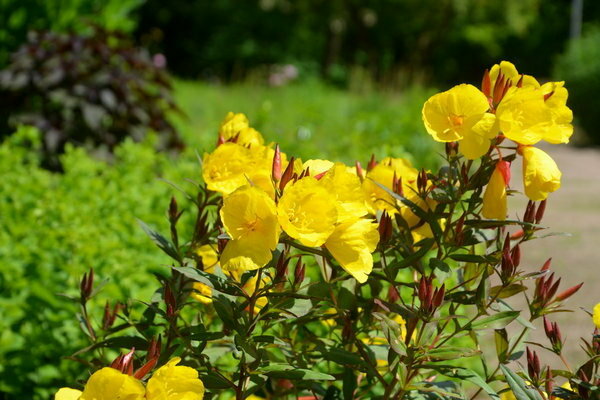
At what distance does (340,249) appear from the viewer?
117 centimetres

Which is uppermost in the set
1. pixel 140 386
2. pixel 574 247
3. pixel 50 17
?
pixel 140 386

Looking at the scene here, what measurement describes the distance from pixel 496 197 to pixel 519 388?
311 mm

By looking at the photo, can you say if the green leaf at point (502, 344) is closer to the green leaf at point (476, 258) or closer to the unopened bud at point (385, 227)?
the green leaf at point (476, 258)

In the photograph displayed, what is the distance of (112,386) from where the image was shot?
994 mm

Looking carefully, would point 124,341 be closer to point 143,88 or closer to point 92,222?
point 92,222

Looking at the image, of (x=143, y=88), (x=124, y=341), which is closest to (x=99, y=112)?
(x=143, y=88)

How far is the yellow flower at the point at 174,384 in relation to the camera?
1.01 m

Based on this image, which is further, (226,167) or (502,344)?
(502,344)

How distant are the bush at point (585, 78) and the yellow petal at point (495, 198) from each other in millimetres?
10866

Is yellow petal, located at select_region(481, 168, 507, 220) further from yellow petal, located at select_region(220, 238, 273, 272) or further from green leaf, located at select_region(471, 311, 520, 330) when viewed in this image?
yellow petal, located at select_region(220, 238, 273, 272)

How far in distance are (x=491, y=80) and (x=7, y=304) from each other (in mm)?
1497

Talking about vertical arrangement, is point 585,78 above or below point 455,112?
below

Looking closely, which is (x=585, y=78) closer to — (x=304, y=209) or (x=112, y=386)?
(x=304, y=209)

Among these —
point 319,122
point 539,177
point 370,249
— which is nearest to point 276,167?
point 370,249
